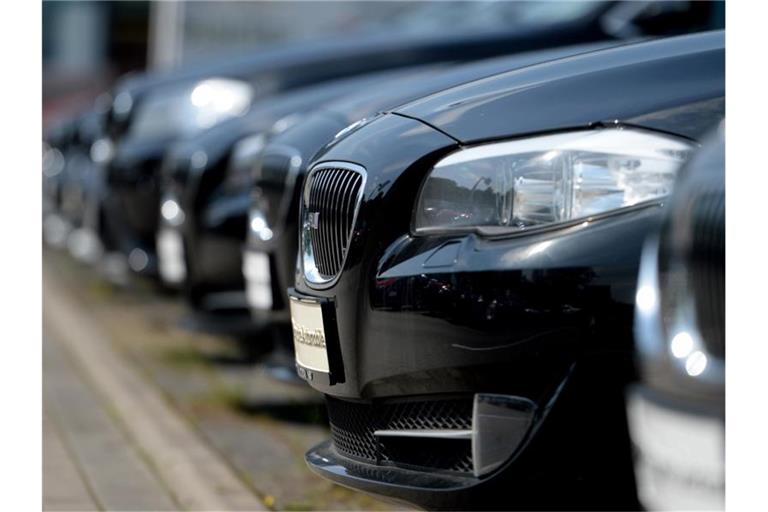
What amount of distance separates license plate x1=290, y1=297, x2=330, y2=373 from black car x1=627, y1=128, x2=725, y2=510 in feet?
3.25

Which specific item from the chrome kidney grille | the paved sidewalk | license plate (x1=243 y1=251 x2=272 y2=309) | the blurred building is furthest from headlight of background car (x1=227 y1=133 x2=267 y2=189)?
the blurred building

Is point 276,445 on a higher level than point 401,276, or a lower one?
lower

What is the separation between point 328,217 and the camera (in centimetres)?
293

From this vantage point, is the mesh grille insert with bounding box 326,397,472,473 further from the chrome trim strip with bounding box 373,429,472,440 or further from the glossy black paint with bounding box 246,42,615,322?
the glossy black paint with bounding box 246,42,615,322

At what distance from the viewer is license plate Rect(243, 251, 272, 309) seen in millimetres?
4117

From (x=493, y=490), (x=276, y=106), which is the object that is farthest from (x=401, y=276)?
(x=276, y=106)

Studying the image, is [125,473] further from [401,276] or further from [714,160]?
[714,160]

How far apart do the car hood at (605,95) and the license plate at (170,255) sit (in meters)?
3.00

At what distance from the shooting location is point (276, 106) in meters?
5.25

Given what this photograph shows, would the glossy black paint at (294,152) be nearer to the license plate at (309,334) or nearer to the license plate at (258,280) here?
the license plate at (258,280)

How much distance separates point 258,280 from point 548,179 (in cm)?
191

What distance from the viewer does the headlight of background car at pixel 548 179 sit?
2.43 metres

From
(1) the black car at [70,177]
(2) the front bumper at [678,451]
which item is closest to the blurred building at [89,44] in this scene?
(1) the black car at [70,177]
